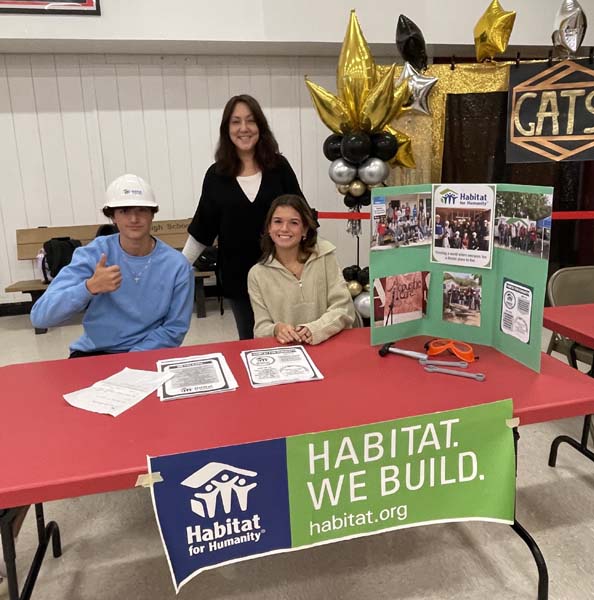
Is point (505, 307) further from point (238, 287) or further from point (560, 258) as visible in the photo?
point (560, 258)

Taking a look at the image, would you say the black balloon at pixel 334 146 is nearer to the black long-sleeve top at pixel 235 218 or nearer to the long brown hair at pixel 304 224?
the black long-sleeve top at pixel 235 218

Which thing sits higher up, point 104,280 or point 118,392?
point 104,280

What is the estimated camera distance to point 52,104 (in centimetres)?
473

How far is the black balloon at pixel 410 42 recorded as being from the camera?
11.1 ft

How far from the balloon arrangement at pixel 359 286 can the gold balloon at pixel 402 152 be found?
72cm

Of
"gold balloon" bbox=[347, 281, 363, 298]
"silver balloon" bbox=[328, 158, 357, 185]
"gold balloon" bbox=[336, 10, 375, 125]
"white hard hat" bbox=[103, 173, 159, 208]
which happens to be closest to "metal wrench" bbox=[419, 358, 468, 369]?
"white hard hat" bbox=[103, 173, 159, 208]

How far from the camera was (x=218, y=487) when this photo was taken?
106 centimetres

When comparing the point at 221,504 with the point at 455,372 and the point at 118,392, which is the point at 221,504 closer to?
the point at 118,392

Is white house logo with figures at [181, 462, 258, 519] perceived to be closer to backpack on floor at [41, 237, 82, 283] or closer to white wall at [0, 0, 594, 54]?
backpack on floor at [41, 237, 82, 283]

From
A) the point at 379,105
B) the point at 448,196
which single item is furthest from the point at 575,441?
the point at 379,105

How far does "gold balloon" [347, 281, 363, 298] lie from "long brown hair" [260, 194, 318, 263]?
4.32 ft

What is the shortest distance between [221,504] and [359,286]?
7.80 ft

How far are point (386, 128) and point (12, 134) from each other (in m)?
3.36

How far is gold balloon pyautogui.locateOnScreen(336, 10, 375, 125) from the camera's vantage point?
312 cm
